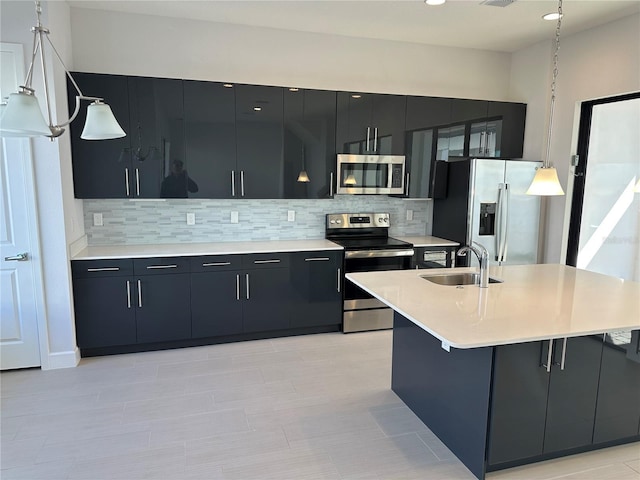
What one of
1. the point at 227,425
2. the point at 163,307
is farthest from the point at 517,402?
the point at 163,307

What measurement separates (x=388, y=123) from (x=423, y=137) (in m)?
0.42

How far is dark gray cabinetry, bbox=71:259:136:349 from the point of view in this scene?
356cm

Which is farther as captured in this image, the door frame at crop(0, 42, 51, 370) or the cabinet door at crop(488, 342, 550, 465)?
the door frame at crop(0, 42, 51, 370)

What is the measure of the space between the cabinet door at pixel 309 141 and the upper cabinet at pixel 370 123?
111 millimetres

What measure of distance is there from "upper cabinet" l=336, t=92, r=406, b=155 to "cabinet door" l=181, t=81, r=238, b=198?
1.06 m

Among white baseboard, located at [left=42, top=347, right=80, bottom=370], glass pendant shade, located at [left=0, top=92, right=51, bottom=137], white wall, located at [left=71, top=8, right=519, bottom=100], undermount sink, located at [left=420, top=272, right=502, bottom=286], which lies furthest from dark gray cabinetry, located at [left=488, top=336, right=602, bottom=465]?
white wall, located at [left=71, top=8, right=519, bottom=100]

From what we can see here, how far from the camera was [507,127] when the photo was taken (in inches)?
186

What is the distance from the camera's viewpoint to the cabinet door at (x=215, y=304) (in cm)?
386

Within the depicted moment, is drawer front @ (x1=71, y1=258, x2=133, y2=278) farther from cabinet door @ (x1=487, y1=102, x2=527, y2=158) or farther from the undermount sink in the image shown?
cabinet door @ (x1=487, y1=102, x2=527, y2=158)

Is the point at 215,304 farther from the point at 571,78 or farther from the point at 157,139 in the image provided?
the point at 571,78

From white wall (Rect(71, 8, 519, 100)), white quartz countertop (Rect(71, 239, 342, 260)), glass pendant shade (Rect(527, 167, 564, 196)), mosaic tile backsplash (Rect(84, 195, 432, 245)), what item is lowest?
white quartz countertop (Rect(71, 239, 342, 260))

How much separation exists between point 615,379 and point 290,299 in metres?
2.59

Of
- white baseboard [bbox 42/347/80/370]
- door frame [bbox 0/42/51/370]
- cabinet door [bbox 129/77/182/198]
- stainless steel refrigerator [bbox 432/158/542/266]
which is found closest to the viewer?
door frame [bbox 0/42/51/370]

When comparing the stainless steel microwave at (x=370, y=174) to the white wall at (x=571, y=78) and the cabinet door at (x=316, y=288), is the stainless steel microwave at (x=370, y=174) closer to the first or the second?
the cabinet door at (x=316, y=288)
